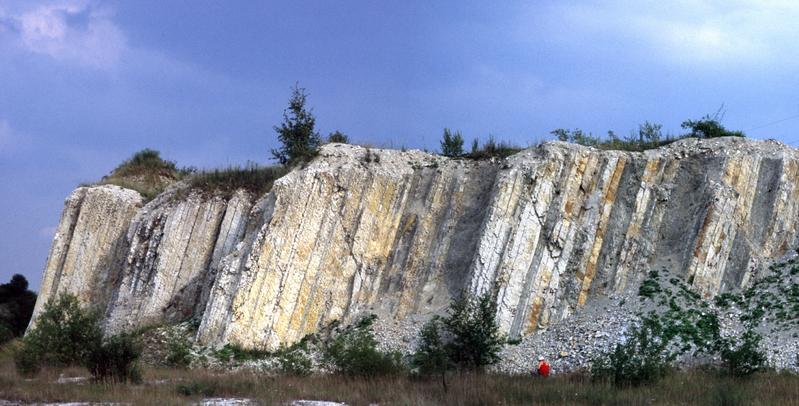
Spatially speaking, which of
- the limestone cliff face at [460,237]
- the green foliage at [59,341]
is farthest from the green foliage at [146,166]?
the green foliage at [59,341]

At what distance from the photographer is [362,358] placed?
23.6 metres

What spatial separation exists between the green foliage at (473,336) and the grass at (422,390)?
1.88 m

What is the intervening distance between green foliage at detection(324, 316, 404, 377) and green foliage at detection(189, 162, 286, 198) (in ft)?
30.5

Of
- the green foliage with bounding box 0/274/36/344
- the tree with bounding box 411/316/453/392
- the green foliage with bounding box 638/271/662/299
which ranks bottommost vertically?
the green foliage with bounding box 0/274/36/344

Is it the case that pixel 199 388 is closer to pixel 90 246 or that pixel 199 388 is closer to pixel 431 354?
pixel 431 354

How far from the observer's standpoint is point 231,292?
27734mm

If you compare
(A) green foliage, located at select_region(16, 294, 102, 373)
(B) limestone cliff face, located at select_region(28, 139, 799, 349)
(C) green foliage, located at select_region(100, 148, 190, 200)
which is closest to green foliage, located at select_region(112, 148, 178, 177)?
(C) green foliage, located at select_region(100, 148, 190, 200)

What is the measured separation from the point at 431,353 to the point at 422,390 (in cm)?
282

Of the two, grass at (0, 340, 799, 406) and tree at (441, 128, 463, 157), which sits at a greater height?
tree at (441, 128, 463, 157)

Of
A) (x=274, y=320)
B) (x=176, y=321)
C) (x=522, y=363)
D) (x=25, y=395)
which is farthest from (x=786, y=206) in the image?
(x=25, y=395)

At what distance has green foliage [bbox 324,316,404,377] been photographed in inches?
928

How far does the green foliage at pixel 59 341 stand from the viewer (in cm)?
2455

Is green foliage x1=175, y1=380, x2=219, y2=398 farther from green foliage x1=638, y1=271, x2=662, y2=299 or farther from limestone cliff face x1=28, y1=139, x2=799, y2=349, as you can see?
green foliage x1=638, y1=271, x2=662, y2=299

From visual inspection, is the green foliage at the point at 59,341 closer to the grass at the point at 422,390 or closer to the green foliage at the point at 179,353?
the grass at the point at 422,390
